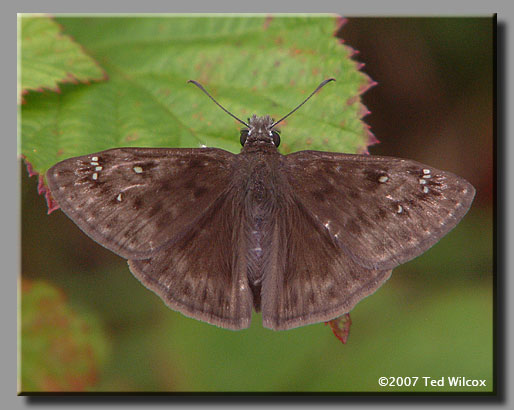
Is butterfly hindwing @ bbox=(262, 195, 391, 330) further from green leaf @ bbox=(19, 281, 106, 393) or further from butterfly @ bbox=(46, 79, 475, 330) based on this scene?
green leaf @ bbox=(19, 281, 106, 393)

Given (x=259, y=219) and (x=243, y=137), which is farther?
(x=243, y=137)

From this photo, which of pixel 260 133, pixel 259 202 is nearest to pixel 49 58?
pixel 260 133

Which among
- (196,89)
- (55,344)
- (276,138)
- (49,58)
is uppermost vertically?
(49,58)

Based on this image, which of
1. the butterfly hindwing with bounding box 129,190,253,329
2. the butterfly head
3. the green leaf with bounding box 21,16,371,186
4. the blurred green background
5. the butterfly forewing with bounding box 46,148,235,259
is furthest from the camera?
the blurred green background

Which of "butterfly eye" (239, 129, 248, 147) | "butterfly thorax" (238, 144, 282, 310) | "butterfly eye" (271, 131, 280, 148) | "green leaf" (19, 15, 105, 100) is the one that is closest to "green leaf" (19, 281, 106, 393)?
"green leaf" (19, 15, 105, 100)

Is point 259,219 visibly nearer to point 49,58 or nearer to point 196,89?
point 196,89
